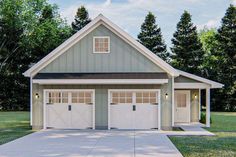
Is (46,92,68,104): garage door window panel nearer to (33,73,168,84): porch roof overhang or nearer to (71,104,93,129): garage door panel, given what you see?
(71,104,93,129): garage door panel

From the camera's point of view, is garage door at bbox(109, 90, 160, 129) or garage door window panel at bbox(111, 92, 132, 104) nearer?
garage door at bbox(109, 90, 160, 129)

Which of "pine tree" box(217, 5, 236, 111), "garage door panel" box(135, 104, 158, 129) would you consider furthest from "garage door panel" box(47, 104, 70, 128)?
"pine tree" box(217, 5, 236, 111)

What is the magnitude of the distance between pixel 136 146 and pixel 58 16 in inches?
1358

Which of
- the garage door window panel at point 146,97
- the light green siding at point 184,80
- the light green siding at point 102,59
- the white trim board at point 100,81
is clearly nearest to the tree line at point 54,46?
the light green siding at point 184,80

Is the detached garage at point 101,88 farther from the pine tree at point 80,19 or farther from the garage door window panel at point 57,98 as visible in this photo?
the pine tree at point 80,19

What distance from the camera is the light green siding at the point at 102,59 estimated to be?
15.8 meters

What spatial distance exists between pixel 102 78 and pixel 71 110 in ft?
8.14

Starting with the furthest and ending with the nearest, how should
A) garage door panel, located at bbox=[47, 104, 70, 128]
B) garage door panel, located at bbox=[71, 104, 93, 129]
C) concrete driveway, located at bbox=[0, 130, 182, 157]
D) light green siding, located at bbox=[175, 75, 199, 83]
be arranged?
light green siding, located at bbox=[175, 75, 199, 83]
garage door panel, located at bbox=[47, 104, 70, 128]
garage door panel, located at bbox=[71, 104, 93, 129]
concrete driveway, located at bbox=[0, 130, 182, 157]

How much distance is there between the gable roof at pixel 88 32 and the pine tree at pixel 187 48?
21.7 meters

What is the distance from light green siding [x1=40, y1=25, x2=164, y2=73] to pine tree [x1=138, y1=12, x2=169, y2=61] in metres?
23.4

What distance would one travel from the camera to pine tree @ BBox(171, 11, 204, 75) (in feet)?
121

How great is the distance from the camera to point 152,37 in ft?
129

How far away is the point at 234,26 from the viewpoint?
35656 mm

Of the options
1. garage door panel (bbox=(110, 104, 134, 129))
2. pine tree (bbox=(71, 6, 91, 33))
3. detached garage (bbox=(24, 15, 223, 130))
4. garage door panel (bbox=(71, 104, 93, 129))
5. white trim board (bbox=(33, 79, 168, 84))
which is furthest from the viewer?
pine tree (bbox=(71, 6, 91, 33))
